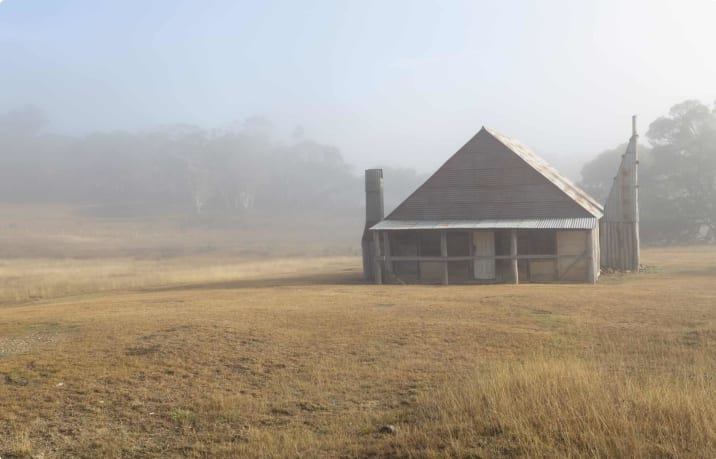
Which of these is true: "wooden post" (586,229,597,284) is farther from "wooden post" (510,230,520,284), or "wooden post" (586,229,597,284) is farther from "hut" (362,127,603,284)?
"wooden post" (510,230,520,284)

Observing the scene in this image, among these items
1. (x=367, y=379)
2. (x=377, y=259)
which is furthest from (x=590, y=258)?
(x=367, y=379)

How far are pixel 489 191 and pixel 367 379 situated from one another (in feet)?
61.7

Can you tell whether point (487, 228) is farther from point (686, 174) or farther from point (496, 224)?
point (686, 174)

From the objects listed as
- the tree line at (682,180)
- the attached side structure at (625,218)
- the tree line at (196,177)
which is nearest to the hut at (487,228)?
the attached side structure at (625,218)

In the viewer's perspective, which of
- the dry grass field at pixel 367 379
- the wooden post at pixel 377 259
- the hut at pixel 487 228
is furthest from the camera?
the wooden post at pixel 377 259

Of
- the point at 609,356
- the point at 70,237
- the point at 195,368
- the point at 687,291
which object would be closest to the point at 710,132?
the point at 687,291

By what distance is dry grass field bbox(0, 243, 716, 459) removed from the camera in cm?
700

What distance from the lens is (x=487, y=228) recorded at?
25.6 metres

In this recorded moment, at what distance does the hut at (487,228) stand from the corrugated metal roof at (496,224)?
38 millimetres

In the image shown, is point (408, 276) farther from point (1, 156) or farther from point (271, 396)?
point (1, 156)

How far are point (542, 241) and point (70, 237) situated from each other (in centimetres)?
6554

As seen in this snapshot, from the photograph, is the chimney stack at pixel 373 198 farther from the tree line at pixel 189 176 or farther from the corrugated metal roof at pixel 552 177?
the tree line at pixel 189 176

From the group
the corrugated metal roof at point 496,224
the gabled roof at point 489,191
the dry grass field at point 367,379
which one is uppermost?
the gabled roof at point 489,191

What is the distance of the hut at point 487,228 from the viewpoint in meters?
26.1
